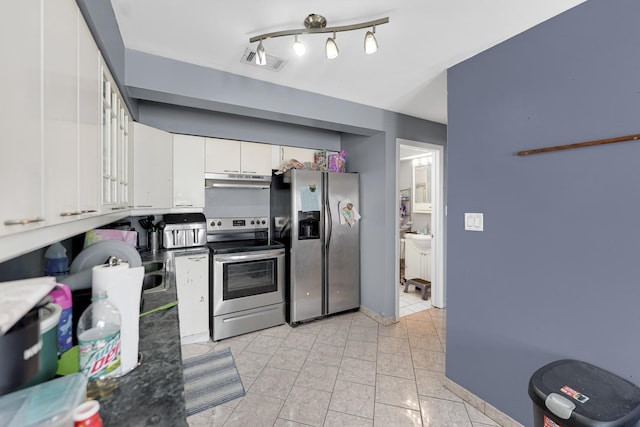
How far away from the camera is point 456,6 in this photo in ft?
4.87

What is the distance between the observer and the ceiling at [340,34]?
149 centimetres

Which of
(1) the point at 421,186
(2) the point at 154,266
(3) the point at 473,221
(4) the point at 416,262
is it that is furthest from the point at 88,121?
(1) the point at 421,186

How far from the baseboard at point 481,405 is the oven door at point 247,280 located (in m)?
1.78

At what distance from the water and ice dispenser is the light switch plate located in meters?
1.62

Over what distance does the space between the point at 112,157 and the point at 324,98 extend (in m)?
1.83

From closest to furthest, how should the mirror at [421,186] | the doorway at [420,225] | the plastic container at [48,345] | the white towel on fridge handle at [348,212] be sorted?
the plastic container at [48,345] < the white towel on fridge handle at [348,212] < the doorway at [420,225] < the mirror at [421,186]

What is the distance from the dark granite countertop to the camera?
67cm

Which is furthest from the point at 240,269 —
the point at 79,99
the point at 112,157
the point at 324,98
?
the point at 79,99

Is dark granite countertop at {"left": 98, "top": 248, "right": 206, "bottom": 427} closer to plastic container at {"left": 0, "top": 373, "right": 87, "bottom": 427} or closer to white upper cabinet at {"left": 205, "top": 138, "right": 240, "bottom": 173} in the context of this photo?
plastic container at {"left": 0, "top": 373, "right": 87, "bottom": 427}

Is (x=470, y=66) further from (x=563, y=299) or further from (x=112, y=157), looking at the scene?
(x=112, y=157)

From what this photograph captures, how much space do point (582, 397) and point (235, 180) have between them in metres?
2.98

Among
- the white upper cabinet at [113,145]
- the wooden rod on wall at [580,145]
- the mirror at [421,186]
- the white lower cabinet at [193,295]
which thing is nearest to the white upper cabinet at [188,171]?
the white lower cabinet at [193,295]

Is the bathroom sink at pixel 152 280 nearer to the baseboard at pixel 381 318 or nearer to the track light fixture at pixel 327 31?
the track light fixture at pixel 327 31

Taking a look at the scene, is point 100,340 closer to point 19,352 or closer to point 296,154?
point 19,352
